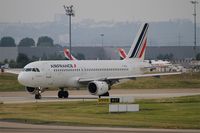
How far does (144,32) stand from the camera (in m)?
103

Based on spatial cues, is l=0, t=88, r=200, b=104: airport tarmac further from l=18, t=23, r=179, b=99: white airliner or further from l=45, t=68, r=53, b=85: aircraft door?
l=45, t=68, r=53, b=85: aircraft door

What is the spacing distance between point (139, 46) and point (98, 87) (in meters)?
16.0

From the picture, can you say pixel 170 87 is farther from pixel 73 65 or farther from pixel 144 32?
pixel 73 65

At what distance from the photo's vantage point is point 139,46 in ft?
334

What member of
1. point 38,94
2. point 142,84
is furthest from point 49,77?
point 142,84

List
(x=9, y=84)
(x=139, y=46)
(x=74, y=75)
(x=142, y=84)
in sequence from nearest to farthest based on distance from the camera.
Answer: (x=74, y=75) → (x=139, y=46) → (x=9, y=84) → (x=142, y=84)

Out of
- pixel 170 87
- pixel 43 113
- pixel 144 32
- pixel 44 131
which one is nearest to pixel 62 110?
pixel 43 113

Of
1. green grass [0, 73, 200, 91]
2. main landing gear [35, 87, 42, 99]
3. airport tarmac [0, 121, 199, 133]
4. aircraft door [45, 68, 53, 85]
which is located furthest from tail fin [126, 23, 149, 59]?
airport tarmac [0, 121, 199, 133]

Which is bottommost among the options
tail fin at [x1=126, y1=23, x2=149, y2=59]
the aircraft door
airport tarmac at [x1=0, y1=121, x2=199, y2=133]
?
airport tarmac at [x1=0, y1=121, x2=199, y2=133]

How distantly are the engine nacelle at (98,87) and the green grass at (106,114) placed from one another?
463 inches

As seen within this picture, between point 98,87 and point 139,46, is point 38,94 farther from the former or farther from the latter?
point 139,46

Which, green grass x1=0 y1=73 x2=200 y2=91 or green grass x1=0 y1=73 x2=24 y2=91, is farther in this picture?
green grass x1=0 y1=73 x2=200 y2=91

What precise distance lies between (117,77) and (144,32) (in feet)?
44.0

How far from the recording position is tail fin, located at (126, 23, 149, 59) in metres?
101
